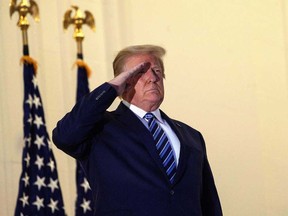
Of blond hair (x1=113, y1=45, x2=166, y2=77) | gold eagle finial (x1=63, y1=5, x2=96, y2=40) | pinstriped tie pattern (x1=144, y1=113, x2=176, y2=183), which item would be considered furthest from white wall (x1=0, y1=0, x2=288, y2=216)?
pinstriped tie pattern (x1=144, y1=113, x2=176, y2=183)

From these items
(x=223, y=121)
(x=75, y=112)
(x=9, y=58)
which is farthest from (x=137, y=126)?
(x=223, y=121)

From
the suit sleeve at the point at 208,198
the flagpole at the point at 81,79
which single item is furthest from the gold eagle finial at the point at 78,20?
the suit sleeve at the point at 208,198

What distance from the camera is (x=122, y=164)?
3146mm

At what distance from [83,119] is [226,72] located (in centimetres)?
347

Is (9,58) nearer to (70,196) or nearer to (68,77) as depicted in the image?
(68,77)

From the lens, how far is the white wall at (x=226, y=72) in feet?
20.8

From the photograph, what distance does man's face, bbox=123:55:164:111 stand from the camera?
3367mm

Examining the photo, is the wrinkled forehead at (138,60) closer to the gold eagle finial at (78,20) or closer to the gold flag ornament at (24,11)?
the gold flag ornament at (24,11)

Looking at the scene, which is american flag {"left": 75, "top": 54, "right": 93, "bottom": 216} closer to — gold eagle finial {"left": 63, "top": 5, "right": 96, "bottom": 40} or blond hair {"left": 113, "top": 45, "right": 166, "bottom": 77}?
gold eagle finial {"left": 63, "top": 5, "right": 96, "bottom": 40}

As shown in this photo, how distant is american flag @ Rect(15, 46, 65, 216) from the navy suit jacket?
1.91m

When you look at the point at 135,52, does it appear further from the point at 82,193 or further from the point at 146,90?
the point at 82,193

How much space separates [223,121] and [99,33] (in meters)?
1.30

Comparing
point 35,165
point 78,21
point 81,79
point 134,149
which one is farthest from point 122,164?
point 78,21

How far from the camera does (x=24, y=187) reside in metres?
5.12
